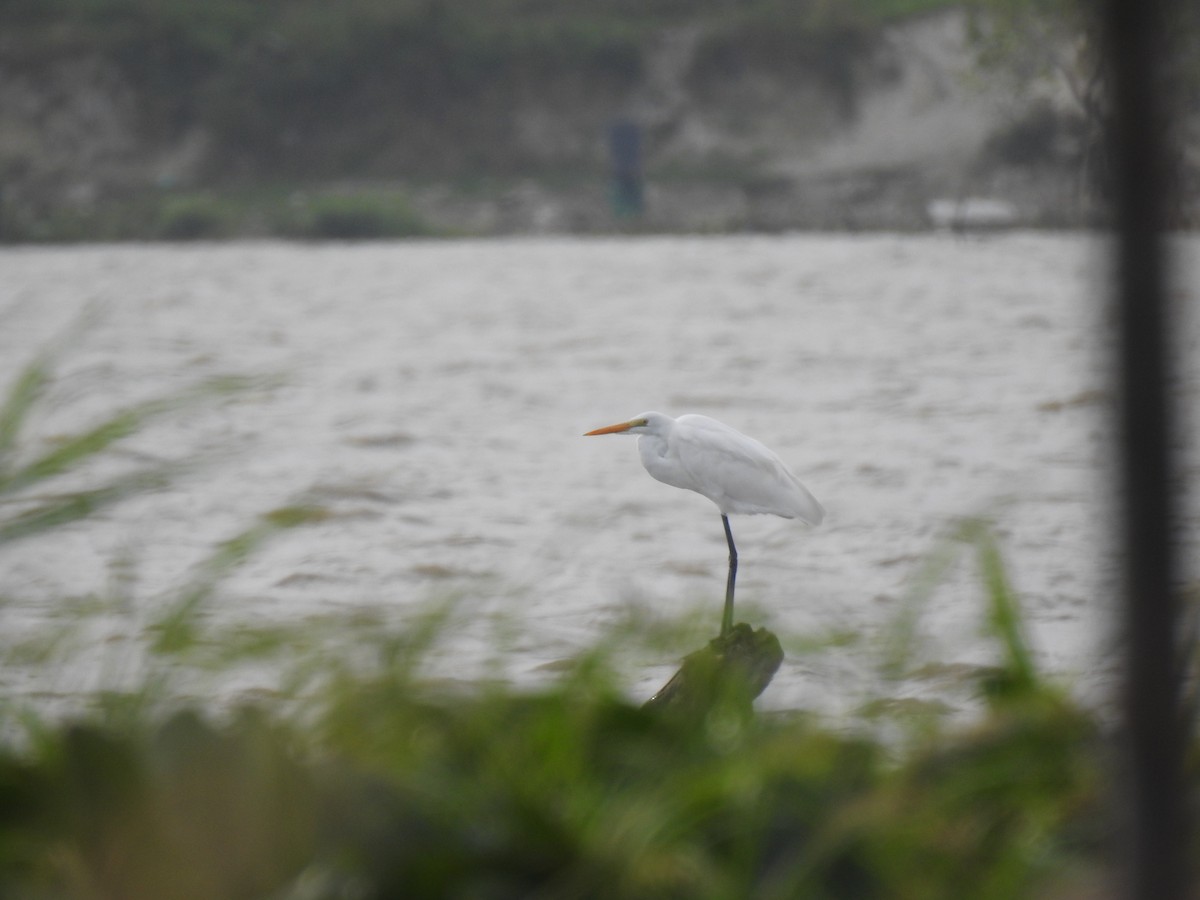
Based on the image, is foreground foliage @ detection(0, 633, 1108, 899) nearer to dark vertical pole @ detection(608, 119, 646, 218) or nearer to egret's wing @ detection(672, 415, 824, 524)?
egret's wing @ detection(672, 415, 824, 524)

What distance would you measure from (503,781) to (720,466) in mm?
2867

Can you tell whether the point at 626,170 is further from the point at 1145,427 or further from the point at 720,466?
the point at 1145,427

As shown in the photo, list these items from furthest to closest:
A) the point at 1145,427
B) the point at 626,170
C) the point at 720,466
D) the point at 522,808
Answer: the point at 626,170 < the point at 720,466 < the point at 522,808 < the point at 1145,427

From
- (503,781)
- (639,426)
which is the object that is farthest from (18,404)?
(639,426)

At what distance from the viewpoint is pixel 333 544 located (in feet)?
26.4

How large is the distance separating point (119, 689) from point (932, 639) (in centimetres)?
Answer: 124

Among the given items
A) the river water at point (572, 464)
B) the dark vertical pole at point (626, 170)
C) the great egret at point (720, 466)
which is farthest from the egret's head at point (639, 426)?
the dark vertical pole at point (626, 170)

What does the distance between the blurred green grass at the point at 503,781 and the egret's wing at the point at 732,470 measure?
91.9 inches

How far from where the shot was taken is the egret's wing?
15.0 ft

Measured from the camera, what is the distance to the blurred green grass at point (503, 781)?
1612 mm

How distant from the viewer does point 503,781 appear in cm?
180

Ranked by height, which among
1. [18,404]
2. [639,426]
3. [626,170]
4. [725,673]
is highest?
[18,404]

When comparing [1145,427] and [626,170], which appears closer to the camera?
[1145,427]

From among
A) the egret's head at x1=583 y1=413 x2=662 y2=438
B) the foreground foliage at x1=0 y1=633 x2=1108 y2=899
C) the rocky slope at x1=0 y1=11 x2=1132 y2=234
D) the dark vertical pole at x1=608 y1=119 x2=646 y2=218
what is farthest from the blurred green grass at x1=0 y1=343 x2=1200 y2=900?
the dark vertical pole at x1=608 y1=119 x2=646 y2=218
